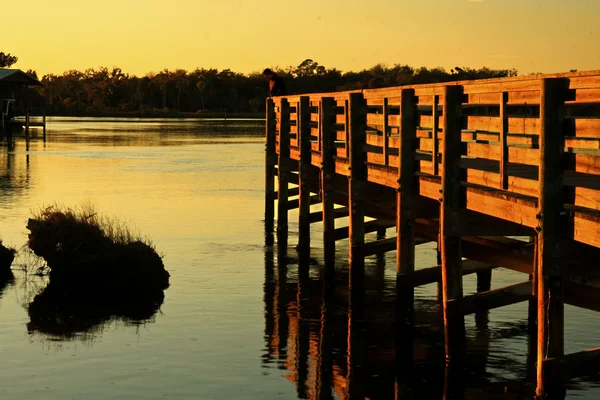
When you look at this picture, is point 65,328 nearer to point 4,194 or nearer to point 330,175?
point 330,175

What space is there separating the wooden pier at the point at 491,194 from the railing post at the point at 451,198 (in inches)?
0.5

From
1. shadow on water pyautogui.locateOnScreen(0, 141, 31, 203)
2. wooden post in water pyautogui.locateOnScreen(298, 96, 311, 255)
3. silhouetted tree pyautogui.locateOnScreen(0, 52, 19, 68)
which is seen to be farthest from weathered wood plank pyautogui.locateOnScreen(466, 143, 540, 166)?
silhouetted tree pyautogui.locateOnScreen(0, 52, 19, 68)

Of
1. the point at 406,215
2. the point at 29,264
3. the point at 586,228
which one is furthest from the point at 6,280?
the point at 586,228

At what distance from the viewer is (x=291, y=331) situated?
16.5 m

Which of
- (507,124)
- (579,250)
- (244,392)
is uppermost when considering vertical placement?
(507,124)

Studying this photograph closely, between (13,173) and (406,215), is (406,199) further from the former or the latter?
(13,173)

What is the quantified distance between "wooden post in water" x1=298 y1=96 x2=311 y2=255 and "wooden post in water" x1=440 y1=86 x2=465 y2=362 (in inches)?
406

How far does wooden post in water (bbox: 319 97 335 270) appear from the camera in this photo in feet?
70.7

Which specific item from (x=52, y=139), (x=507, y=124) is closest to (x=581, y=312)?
(x=507, y=124)

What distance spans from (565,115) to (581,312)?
22.2ft

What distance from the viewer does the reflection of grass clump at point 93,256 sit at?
19422mm

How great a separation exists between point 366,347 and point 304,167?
31.1 ft

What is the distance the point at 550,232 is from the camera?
11.2 m

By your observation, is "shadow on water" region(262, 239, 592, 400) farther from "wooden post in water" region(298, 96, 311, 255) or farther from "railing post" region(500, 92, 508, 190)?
"wooden post in water" region(298, 96, 311, 255)
